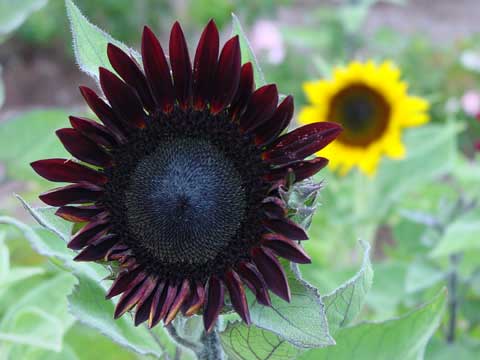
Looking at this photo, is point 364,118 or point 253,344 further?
point 364,118

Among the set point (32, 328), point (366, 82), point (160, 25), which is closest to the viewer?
point (32, 328)

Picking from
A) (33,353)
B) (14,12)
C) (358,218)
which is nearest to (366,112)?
(358,218)

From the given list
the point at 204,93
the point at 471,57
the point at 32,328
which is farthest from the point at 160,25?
the point at 204,93

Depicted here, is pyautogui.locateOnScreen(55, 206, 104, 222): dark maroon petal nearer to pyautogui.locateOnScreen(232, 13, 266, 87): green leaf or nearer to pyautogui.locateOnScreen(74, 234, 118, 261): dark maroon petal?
pyautogui.locateOnScreen(74, 234, 118, 261): dark maroon petal

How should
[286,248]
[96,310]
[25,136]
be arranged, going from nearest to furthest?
1. [286,248]
2. [96,310]
3. [25,136]

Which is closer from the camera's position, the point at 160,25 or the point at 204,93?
the point at 204,93

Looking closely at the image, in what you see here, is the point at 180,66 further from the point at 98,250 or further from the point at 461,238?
the point at 461,238

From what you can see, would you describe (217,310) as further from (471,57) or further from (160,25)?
(160,25)
